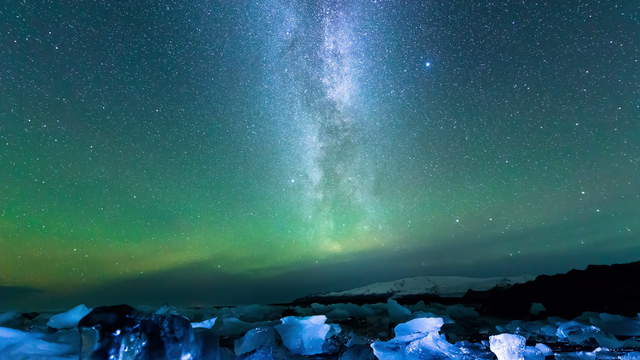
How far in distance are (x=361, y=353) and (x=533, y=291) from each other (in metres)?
13.8

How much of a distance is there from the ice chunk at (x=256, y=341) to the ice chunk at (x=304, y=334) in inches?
17.9

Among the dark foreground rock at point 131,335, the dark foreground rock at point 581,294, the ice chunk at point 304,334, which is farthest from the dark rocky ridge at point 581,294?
the dark foreground rock at point 131,335

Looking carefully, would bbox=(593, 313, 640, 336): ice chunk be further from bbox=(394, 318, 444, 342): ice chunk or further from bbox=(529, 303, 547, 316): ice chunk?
bbox=(394, 318, 444, 342): ice chunk

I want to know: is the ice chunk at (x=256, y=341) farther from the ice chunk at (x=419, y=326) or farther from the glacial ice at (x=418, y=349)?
the ice chunk at (x=419, y=326)

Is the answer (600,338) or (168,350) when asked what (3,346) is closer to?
(168,350)

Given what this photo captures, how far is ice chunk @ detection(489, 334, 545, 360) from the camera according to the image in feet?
16.8

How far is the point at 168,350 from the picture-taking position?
4.15m

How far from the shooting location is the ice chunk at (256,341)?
561 cm

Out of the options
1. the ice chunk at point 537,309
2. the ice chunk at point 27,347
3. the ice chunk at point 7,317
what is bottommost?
the ice chunk at point 537,309

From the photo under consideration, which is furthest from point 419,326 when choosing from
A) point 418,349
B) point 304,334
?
point 304,334

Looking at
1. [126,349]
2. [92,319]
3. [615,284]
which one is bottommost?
[615,284]

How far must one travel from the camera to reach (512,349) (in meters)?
5.16

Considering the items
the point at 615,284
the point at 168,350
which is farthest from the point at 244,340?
the point at 615,284

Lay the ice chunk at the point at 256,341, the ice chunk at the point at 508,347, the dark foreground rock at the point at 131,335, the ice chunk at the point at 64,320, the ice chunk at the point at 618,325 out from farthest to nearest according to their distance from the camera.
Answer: the ice chunk at the point at 64,320, the ice chunk at the point at 618,325, the ice chunk at the point at 256,341, the ice chunk at the point at 508,347, the dark foreground rock at the point at 131,335
